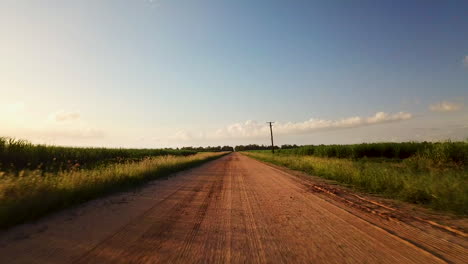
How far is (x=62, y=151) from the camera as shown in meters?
19.5

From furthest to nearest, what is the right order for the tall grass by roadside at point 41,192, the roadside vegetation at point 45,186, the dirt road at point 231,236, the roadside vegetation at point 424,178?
the roadside vegetation at point 424,178, the roadside vegetation at point 45,186, the tall grass by roadside at point 41,192, the dirt road at point 231,236

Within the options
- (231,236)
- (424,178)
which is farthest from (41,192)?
(424,178)

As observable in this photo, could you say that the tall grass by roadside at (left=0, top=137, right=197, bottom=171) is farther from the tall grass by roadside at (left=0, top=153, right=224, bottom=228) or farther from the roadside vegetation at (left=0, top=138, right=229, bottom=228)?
the tall grass by roadside at (left=0, top=153, right=224, bottom=228)

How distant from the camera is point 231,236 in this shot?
13.5ft

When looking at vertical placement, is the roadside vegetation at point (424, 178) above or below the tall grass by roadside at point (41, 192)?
below

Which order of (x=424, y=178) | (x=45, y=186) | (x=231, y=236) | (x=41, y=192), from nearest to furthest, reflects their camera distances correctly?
(x=231, y=236)
(x=41, y=192)
(x=45, y=186)
(x=424, y=178)

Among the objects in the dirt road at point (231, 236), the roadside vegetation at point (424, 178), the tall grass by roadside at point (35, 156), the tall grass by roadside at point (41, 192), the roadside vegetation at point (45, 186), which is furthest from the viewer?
the tall grass by roadside at point (35, 156)

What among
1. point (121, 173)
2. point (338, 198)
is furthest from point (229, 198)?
point (121, 173)

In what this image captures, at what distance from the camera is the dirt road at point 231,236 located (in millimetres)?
3299

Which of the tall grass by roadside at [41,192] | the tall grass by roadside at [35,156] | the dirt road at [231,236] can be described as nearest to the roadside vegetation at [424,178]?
the dirt road at [231,236]

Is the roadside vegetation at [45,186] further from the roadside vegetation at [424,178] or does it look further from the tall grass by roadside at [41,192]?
the roadside vegetation at [424,178]

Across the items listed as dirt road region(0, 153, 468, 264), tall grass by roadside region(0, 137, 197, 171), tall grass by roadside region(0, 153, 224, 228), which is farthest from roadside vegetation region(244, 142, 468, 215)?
tall grass by roadside region(0, 137, 197, 171)

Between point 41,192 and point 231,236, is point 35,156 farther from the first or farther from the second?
point 231,236

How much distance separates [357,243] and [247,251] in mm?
1795
